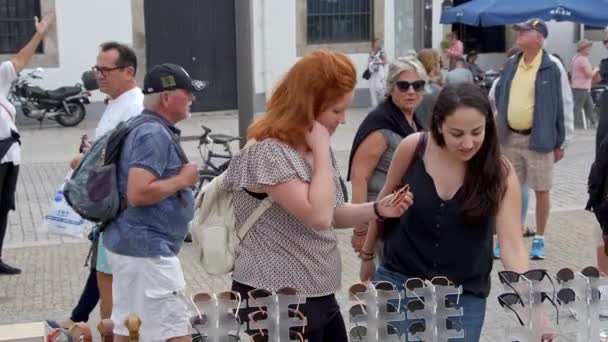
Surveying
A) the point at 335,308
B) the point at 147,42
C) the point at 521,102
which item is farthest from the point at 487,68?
the point at 335,308

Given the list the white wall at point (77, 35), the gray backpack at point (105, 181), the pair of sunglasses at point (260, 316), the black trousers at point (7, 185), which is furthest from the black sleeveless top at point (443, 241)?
the white wall at point (77, 35)

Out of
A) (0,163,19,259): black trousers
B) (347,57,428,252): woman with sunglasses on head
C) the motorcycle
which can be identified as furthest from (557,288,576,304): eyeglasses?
the motorcycle

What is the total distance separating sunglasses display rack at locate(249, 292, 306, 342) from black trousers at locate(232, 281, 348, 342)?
0.68 m

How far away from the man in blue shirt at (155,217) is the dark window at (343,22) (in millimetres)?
17014

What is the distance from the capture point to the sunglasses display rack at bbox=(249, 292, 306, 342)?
2.59m

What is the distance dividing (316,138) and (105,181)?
4.05 feet

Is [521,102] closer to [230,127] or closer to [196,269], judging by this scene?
[196,269]

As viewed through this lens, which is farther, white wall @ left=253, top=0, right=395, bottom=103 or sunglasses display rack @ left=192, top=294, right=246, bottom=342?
white wall @ left=253, top=0, right=395, bottom=103

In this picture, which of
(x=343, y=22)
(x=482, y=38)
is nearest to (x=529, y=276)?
(x=343, y=22)

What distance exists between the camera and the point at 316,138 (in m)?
3.31

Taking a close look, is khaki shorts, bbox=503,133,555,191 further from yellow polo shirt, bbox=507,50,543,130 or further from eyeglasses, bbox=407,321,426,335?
eyeglasses, bbox=407,321,426,335

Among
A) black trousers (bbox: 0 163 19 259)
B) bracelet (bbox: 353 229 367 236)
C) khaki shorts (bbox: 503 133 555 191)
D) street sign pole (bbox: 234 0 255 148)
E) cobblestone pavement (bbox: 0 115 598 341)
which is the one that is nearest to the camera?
bracelet (bbox: 353 229 367 236)

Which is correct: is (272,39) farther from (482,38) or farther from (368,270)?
(368,270)

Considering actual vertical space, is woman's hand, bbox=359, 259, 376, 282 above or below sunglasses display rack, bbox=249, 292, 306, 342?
below
